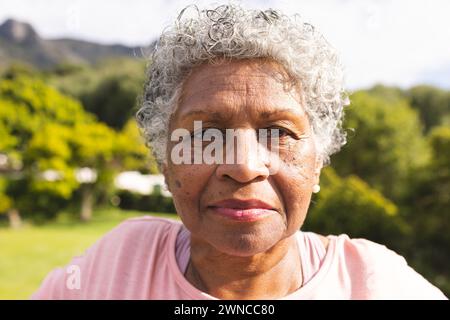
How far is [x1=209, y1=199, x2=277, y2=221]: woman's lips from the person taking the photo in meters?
1.04

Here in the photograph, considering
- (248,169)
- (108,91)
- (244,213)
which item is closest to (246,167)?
(248,169)

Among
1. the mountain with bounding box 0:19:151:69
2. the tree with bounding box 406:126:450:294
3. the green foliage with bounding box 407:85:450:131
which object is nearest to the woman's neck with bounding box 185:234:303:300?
the tree with bounding box 406:126:450:294

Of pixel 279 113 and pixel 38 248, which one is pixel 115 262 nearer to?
pixel 279 113

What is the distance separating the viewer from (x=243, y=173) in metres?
1.02

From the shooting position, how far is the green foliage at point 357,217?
8.20 m

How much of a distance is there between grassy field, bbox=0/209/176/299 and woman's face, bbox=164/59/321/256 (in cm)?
862

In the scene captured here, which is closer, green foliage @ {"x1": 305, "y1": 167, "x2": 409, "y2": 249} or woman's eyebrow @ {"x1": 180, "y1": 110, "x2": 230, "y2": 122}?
woman's eyebrow @ {"x1": 180, "y1": 110, "x2": 230, "y2": 122}

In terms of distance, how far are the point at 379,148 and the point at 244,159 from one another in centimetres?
1367

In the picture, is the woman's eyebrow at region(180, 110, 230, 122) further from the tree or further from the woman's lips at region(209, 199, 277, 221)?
the tree

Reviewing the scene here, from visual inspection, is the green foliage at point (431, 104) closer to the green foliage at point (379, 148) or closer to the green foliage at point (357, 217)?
the green foliage at point (379, 148)
